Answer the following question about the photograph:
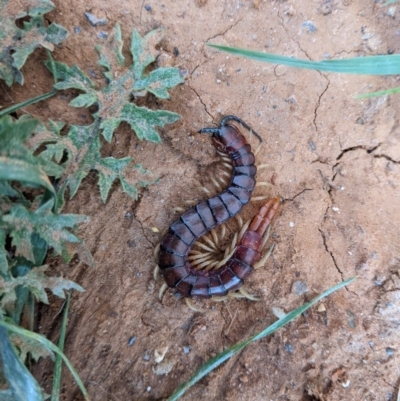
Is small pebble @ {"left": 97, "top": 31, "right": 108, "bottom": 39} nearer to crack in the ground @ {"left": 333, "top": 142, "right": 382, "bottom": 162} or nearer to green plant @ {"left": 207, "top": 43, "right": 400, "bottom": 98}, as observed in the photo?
green plant @ {"left": 207, "top": 43, "right": 400, "bottom": 98}

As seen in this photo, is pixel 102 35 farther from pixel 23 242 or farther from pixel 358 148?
pixel 358 148

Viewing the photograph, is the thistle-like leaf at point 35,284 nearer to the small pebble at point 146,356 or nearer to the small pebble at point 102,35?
the small pebble at point 146,356

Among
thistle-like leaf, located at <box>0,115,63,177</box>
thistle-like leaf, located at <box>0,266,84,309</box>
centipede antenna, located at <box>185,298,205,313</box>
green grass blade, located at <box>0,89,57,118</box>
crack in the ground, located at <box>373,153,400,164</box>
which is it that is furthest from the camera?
crack in the ground, located at <box>373,153,400,164</box>

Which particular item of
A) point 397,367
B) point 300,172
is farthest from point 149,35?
point 397,367

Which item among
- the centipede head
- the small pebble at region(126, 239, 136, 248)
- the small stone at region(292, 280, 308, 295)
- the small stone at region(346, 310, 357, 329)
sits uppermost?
the centipede head

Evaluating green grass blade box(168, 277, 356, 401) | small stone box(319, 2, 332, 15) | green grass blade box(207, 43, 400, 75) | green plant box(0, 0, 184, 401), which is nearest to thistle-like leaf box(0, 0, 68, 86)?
green plant box(0, 0, 184, 401)

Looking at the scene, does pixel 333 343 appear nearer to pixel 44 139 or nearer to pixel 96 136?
pixel 96 136
